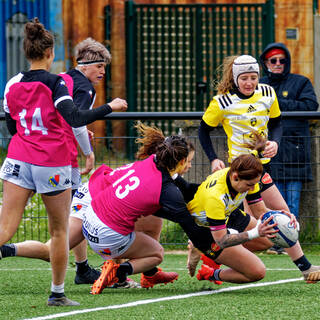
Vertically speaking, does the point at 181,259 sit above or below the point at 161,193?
below

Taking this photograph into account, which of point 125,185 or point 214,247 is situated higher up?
point 125,185

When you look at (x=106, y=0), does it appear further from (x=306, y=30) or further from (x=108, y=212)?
(x=108, y=212)

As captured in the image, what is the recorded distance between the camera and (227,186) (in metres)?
6.69

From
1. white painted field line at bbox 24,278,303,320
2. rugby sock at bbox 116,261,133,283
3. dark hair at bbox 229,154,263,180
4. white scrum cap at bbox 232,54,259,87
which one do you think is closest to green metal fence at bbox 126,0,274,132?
white scrum cap at bbox 232,54,259,87

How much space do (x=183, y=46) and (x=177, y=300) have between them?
1271 cm

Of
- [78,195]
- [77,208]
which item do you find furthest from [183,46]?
[77,208]

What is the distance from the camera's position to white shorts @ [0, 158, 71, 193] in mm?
6008

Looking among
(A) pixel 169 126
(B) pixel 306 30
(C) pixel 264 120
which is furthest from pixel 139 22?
(C) pixel 264 120

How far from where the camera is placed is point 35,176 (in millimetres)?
6008

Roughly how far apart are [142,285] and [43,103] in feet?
6.43

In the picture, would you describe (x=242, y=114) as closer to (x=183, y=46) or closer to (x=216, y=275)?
(x=216, y=275)

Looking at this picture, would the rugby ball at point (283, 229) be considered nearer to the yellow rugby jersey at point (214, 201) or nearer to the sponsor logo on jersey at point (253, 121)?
the yellow rugby jersey at point (214, 201)

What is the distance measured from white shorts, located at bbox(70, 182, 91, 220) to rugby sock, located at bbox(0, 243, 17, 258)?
2.05 feet

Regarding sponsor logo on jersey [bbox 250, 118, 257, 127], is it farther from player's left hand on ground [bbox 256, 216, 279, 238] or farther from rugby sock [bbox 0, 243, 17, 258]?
rugby sock [bbox 0, 243, 17, 258]
